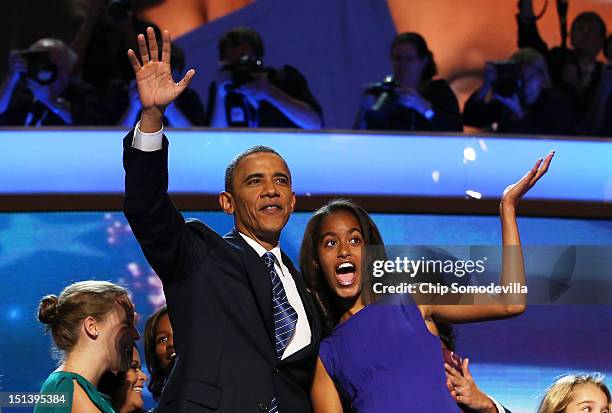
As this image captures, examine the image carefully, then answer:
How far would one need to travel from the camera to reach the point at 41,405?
1.82 m

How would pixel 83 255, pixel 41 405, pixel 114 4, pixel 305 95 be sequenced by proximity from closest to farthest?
pixel 41 405 → pixel 83 255 → pixel 305 95 → pixel 114 4

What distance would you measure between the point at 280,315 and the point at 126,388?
25.9 inches

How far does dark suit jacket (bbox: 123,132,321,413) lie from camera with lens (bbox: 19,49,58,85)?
4.93ft

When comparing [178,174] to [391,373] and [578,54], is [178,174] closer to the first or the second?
[391,373]

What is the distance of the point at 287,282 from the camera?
5.89 ft

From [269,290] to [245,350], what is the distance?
11 cm

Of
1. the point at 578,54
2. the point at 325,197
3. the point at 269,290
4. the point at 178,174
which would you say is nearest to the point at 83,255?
the point at 178,174

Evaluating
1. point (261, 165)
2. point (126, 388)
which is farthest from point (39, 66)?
→ point (261, 165)

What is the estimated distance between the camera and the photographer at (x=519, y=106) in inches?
124

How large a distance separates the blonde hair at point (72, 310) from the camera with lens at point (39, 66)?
1212 mm

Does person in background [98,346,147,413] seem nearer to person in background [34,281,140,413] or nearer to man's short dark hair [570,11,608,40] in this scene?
person in background [34,281,140,413]

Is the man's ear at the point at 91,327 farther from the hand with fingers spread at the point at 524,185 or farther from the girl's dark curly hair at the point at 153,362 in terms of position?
the hand with fingers spread at the point at 524,185

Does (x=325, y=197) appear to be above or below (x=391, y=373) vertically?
above

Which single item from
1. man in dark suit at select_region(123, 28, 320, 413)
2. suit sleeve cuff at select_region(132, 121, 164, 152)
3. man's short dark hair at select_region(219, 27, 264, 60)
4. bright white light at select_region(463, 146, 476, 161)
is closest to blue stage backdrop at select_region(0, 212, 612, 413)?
bright white light at select_region(463, 146, 476, 161)
